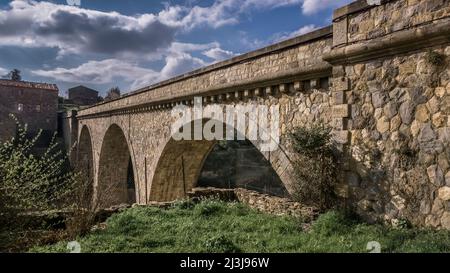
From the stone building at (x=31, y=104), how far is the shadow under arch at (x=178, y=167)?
84.7ft

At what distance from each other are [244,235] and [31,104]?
35559 millimetres

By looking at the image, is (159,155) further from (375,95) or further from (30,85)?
(30,85)

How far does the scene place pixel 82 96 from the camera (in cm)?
5141

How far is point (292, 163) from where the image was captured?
5.75m

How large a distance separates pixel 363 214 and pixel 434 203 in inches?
38.7

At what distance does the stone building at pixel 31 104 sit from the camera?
110 ft

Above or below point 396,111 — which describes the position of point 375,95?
above

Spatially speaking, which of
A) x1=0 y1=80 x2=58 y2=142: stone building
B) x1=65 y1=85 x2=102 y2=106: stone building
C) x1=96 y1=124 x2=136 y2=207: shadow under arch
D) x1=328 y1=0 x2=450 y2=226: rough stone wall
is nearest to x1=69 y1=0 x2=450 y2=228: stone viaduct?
x1=328 y1=0 x2=450 y2=226: rough stone wall

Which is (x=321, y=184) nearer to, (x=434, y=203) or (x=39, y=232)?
(x=434, y=203)

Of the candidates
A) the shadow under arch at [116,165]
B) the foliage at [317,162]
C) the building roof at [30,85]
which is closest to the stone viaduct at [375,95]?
the foliage at [317,162]

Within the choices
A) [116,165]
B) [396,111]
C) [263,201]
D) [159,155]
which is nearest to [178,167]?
[159,155]

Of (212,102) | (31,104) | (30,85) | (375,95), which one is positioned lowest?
(375,95)

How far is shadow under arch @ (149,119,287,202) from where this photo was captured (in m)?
12.0
